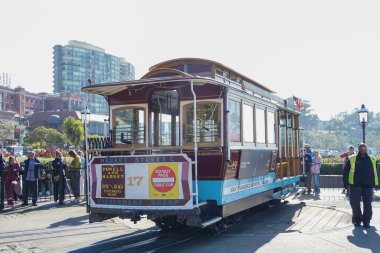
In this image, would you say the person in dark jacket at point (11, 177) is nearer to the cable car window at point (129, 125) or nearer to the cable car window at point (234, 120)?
the cable car window at point (129, 125)

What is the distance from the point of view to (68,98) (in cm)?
15162

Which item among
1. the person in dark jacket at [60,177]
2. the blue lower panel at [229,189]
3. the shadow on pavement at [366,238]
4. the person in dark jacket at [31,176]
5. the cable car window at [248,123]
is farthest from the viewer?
the person in dark jacket at [60,177]

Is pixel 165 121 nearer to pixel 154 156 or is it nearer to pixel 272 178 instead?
pixel 154 156

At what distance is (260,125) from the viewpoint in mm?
11859

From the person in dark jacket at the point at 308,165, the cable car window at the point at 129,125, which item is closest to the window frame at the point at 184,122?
the cable car window at the point at 129,125

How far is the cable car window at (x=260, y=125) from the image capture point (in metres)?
11.6

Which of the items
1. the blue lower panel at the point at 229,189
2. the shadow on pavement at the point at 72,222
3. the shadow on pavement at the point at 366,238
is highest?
the blue lower panel at the point at 229,189

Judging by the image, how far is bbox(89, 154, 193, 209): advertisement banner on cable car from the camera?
889cm

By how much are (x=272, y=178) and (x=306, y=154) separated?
20.1 ft

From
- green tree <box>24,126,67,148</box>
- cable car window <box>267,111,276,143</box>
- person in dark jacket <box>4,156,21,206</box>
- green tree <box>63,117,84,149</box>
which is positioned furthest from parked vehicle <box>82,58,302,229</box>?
green tree <box>24,126,67,148</box>

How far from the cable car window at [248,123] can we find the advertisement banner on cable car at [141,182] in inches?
92.0

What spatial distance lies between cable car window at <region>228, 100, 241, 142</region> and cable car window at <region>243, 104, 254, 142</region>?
11.7 inches

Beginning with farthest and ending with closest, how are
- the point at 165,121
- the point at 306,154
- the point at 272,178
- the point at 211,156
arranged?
the point at 306,154 < the point at 272,178 < the point at 165,121 < the point at 211,156

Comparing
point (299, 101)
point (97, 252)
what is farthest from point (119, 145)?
point (299, 101)
